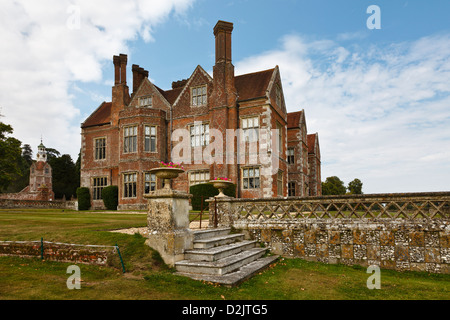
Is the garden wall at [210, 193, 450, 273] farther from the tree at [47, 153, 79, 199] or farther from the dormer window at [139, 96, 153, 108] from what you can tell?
the tree at [47, 153, 79, 199]

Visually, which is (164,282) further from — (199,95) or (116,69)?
(116,69)

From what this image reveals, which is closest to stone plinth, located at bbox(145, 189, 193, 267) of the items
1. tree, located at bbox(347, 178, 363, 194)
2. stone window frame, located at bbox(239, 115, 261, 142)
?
stone window frame, located at bbox(239, 115, 261, 142)

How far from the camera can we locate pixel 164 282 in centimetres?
597

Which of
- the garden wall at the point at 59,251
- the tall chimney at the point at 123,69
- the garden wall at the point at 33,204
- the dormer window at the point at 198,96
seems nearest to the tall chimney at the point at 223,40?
the dormer window at the point at 198,96

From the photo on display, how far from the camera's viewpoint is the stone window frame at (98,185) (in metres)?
28.6

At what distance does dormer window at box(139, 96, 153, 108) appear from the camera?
26964 mm

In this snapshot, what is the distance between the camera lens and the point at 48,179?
69188 mm

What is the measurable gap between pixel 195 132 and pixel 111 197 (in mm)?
9238

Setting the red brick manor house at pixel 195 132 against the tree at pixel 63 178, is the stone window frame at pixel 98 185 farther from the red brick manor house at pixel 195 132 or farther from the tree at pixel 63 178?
the tree at pixel 63 178

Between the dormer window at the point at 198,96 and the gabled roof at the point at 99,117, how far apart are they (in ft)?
30.0

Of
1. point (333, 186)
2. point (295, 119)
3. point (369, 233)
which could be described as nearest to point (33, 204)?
point (295, 119)

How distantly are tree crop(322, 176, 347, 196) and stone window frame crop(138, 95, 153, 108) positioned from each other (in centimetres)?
3146
